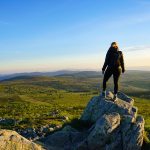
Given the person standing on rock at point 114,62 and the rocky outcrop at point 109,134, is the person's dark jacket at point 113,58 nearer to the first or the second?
the person standing on rock at point 114,62

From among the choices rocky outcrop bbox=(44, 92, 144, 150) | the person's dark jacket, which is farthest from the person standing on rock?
rocky outcrop bbox=(44, 92, 144, 150)

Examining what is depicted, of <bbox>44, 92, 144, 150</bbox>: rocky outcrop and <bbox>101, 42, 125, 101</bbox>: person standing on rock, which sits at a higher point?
<bbox>101, 42, 125, 101</bbox>: person standing on rock

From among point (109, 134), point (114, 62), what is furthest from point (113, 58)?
point (109, 134)

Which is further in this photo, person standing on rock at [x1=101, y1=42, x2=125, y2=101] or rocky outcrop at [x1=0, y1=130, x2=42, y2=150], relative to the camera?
person standing on rock at [x1=101, y1=42, x2=125, y2=101]

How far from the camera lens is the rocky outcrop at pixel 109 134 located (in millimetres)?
20422

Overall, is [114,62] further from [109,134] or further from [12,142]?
[12,142]

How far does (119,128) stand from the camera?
2125cm

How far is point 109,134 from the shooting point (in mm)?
20641

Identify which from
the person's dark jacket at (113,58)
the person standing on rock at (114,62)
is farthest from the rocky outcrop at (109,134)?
the person's dark jacket at (113,58)

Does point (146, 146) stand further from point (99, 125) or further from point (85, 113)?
point (85, 113)

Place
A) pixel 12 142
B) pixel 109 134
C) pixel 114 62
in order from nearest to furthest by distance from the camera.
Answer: pixel 12 142 → pixel 109 134 → pixel 114 62

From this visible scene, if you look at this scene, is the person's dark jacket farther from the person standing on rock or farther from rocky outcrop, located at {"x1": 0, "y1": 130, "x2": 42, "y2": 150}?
rocky outcrop, located at {"x1": 0, "y1": 130, "x2": 42, "y2": 150}

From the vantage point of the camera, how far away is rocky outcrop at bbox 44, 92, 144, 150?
2042cm

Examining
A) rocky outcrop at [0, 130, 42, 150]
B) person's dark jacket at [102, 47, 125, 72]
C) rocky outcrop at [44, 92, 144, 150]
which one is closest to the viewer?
rocky outcrop at [0, 130, 42, 150]
